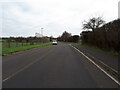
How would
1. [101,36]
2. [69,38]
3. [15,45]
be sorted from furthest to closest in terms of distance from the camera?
[69,38] < [15,45] < [101,36]

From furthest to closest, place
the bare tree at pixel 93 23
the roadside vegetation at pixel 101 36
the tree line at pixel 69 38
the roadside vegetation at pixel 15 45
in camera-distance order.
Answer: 1. the tree line at pixel 69 38
2. the bare tree at pixel 93 23
3. the roadside vegetation at pixel 15 45
4. the roadside vegetation at pixel 101 36

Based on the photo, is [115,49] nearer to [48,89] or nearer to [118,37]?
[118,37]

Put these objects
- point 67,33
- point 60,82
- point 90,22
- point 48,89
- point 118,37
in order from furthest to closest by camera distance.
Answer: point 67,33 → point 90,22 → point 118,37 → point 60,82 → point 48,89

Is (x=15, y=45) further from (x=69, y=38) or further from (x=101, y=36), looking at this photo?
(x=69, y=38)

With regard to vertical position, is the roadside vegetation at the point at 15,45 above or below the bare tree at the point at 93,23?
below

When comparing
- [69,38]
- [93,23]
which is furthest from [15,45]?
[69,38]

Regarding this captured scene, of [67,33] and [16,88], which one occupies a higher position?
[67,33]

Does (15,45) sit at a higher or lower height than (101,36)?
lower

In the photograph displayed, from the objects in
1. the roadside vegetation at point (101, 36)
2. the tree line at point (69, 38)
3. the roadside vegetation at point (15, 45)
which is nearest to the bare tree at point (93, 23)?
the roadside vegetation at point (101, 36)

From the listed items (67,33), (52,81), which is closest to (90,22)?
(52,81)

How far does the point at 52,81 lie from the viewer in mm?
5277

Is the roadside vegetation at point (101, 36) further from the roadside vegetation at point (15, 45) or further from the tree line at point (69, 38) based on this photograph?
the roadside vegetation at point (15, 45)

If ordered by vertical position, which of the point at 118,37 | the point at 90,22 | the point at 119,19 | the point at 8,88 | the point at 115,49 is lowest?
the point at 8,88

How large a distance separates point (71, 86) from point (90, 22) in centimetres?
3602
